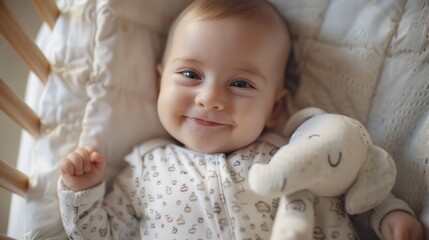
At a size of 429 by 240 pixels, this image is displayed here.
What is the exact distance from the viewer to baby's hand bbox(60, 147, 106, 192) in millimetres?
918

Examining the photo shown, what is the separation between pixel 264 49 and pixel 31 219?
2.03 feet

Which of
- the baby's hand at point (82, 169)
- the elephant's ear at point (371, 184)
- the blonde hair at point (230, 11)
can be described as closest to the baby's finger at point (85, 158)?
the baby's hand at point (82, 169)

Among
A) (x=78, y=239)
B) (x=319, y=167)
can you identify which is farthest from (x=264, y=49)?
(x=78, y=239)

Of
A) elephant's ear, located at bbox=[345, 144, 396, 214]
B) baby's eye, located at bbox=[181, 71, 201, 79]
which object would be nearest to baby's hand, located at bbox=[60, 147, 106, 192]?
baby's eye, located at bbox=[181, 71, 201, 79]

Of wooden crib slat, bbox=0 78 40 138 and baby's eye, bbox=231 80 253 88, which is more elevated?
baby's eye, bbox=231 80 253 88

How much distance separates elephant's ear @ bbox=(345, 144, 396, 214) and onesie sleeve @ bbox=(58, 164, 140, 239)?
48cm

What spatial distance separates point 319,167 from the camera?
0.72 m

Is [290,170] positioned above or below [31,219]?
above

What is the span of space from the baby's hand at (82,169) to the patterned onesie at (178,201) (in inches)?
0.6

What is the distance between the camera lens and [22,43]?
0.93 m

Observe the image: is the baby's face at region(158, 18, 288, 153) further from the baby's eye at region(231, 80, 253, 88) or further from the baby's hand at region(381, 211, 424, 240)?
the baby's hand at region(381, 211, 424, 240)

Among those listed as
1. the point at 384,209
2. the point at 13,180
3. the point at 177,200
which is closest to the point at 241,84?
the point at 177,200

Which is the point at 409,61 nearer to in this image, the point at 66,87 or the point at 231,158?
the point at 231,158

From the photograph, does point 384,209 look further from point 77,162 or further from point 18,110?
point 18,110
